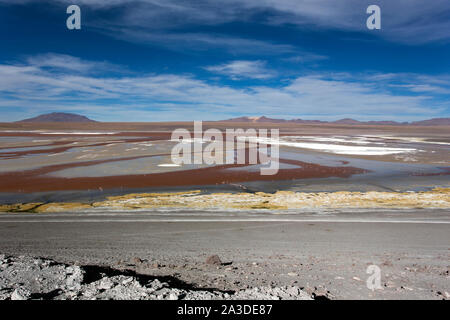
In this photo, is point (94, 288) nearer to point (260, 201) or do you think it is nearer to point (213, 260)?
point (213, 260)

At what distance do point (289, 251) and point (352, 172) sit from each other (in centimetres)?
1584

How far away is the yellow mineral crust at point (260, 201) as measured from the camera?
1159 centimetres

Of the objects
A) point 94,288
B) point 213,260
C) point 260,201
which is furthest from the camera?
point 260,201

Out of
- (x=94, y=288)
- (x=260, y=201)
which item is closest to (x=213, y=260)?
(x=94, y=288)

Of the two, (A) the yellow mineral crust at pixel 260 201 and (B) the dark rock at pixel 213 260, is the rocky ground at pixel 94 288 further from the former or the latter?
(A) the yellow mineral crust at pixel 260 201

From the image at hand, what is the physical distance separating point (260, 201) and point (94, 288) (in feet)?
28.9

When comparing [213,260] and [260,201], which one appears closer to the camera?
[213,260]

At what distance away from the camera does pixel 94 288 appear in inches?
183

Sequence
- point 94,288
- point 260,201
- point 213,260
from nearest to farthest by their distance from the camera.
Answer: point 94,288, point 213,260, point 260,201

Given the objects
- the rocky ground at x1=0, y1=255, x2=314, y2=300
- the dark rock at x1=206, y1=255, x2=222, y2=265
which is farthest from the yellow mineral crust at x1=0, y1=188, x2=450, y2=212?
the rocky ground at x1=0, y1=255, x2=314, y2=300

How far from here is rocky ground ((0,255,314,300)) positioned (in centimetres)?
443

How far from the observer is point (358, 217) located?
983 centimetres

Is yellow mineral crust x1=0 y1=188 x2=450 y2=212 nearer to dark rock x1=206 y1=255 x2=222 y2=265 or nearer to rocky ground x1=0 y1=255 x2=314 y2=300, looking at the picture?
dark rock x1=206 y1=255 x2=222 y2=265
